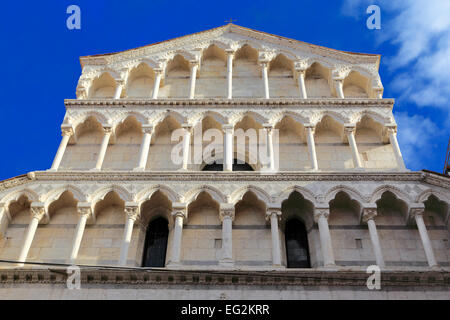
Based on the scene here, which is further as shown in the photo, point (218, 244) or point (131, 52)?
point (131, 52)

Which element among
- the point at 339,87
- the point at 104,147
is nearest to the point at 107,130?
the point at 104,147

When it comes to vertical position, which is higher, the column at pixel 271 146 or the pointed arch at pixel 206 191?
the column at pixel 271 146

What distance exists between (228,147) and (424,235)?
4.40 m

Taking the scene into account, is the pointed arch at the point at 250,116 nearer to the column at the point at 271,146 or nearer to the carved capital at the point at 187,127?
the column at the point at 271,146

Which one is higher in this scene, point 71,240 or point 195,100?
point 195,100

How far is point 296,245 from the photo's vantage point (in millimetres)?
10578

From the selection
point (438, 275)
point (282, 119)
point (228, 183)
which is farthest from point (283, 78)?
point (438, 275)

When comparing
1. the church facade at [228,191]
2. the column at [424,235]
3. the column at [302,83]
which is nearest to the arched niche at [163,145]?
the church facade at [228,191]

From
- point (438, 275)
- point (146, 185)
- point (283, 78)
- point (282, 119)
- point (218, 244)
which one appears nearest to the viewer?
point (438, 275)

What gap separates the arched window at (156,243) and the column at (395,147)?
5039mm

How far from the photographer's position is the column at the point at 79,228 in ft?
32.3

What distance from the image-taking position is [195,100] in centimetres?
1290

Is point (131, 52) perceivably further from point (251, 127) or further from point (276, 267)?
point (276, 267)

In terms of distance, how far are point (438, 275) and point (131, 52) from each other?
9.36 m
